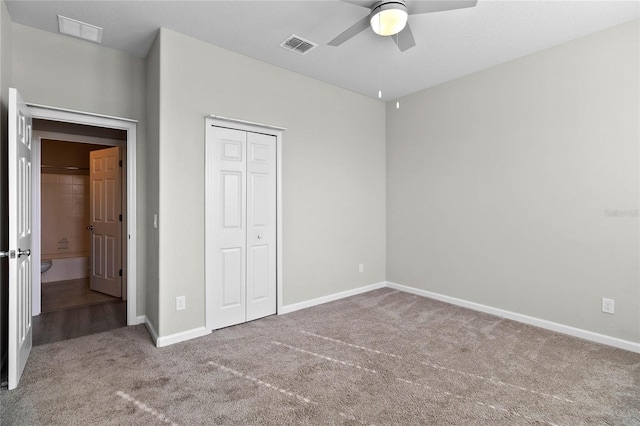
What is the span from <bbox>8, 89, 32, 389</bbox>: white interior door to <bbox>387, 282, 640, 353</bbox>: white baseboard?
4.11m

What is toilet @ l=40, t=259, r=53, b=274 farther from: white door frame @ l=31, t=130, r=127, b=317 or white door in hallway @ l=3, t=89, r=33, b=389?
white door in hallway @ l=3, t=89, r=33, b=389

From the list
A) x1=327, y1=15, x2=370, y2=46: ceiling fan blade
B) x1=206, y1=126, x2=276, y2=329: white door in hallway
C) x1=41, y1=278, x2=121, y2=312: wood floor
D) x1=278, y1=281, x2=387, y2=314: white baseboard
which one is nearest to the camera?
x1=327, y1=15, x2=370, y2=46: ceiling fan blade

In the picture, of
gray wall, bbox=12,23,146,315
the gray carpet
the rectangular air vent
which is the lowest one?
the gray carpet

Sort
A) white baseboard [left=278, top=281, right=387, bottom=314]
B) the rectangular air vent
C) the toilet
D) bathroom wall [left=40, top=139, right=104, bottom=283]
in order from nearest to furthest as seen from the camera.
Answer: the rectangular air vent, white baseboard [left=278, top=281, right=387, bottom=314], the toilet, bathroom wall [left=40, top=139, right=104, bottom=283]

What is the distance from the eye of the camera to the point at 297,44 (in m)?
3.17

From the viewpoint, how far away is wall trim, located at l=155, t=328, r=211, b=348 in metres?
2.87

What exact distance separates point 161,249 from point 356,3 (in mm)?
2568

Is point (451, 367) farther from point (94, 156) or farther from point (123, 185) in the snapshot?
point (94, 156)

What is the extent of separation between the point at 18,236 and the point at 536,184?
14.8 feet

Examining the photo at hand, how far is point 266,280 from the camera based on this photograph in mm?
3658

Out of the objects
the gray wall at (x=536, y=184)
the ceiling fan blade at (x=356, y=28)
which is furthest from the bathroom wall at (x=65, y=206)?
the gray wall at (x=536, y=184)

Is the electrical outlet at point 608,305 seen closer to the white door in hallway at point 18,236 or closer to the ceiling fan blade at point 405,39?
the ceiling fan blade at point 405,39

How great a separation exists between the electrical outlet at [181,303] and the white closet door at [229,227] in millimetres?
271

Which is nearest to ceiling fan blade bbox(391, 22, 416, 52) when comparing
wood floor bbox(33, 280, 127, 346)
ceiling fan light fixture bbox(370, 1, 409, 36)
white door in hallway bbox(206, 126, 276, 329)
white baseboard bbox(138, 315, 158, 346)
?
ceiling fan light fixture bbox(370, 1, 409, 36)
